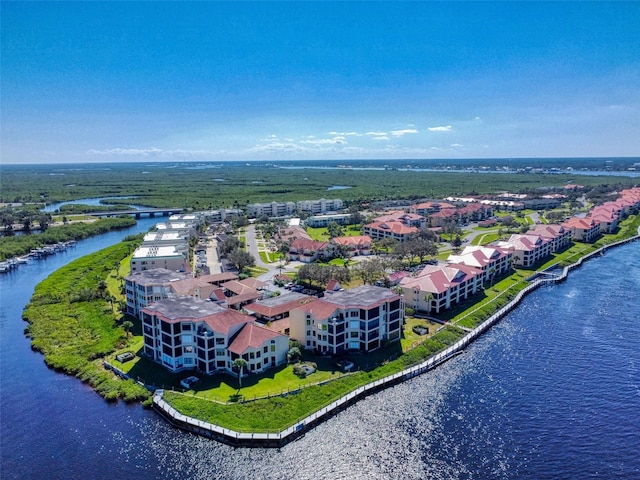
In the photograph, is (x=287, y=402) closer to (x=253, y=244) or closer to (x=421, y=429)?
(x=421, y=429)

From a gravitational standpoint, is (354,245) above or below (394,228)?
below

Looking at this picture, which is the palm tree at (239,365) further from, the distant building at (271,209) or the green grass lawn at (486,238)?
the distant building at (271,209)

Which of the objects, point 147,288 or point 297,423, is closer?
point 297,423

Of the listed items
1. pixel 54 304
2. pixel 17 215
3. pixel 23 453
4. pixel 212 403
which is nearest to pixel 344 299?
pixel 212 403

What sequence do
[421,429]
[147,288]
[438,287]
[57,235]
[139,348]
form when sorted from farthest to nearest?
[57,235]
[438,287]
[147,288]
[139,348]
[421,429]

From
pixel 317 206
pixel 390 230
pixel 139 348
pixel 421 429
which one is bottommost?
pixel 421 429

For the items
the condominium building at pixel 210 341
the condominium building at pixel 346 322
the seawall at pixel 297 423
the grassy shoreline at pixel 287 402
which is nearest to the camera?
the seawall at pixel 297 423

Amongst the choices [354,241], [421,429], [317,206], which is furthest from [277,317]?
[317,206]

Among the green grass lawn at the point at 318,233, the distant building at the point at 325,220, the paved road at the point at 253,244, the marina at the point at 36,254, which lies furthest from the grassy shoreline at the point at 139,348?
the distant building at the point at 325,220
